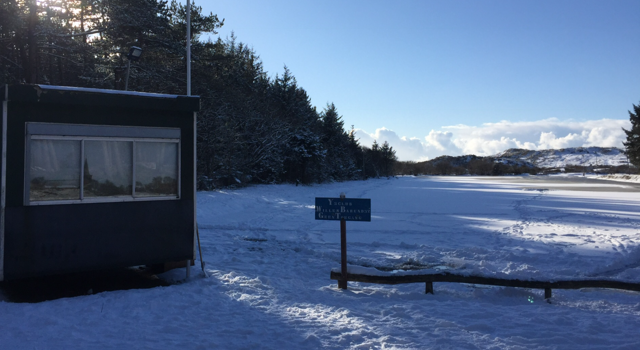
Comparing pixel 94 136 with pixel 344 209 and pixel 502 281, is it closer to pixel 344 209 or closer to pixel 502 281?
pixel 344 209

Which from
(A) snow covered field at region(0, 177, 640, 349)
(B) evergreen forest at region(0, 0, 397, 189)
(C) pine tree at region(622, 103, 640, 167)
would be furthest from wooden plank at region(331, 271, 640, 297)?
(C) pine tree at region(622, 103, 640, 167)

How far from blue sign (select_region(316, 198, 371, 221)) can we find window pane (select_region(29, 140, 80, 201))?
3832 mm

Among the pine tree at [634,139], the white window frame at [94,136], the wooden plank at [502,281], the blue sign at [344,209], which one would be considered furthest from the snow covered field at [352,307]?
the pine tree at [634,139]

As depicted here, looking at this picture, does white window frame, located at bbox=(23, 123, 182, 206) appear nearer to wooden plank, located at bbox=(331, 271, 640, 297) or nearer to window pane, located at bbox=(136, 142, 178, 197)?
window pane, located at bbox=(136, 142, 178, 197)

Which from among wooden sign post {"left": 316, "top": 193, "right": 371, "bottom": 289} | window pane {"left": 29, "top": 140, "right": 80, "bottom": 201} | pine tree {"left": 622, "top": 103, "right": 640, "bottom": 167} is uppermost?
pine tree {"left": 622, "top": 103, "right": 640, "bottom": 167}

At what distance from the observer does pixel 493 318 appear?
5371mm

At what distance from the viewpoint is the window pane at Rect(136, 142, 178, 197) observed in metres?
7.06

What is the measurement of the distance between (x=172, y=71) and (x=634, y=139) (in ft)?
239

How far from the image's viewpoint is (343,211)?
6.89 m

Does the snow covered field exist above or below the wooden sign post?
below

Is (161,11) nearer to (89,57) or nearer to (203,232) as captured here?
(89,57)

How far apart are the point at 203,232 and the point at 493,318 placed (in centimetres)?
985

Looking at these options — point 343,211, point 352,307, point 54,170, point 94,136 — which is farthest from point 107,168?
point 352,307

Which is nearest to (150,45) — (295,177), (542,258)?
(295,177)
